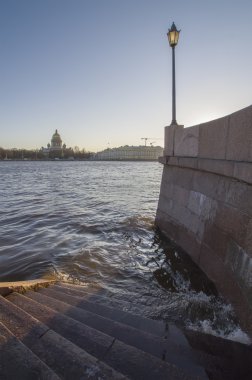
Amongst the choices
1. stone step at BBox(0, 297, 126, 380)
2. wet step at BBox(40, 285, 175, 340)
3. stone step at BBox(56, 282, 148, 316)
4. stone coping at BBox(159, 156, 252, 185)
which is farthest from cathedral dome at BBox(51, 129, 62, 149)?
stone step at BBox(0, 297, 126, 380)

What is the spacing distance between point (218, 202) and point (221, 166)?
561 mm

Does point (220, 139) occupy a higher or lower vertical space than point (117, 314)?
higher

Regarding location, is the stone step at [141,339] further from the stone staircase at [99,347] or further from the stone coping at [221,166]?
the stone coping at [221,166]

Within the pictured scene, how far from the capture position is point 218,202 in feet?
15.5

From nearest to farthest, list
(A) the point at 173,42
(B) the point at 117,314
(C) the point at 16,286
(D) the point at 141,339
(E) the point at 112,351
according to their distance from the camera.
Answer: (E) the point at 112,351
(D) the point at 141,339
(B) the point at 117,314
(C) the point at 16,286
(A) the point at 173,42

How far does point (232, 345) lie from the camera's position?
2.88 meters

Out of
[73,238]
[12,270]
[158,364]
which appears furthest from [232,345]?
[73,238]

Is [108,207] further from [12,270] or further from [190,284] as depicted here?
[190,284]

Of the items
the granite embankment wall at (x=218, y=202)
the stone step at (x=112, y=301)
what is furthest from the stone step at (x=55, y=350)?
the granite embankment wall at (x=218, y=202)

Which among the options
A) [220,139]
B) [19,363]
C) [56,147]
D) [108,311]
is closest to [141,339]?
[108,311]

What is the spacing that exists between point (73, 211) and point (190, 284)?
8.12m

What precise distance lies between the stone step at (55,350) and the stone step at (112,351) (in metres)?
0.16

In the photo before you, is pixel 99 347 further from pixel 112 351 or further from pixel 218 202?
pixel 218 202

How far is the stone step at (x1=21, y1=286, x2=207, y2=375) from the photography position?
7.98 feet
